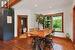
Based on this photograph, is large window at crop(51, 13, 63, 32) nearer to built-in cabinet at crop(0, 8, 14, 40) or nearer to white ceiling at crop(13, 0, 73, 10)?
white ceiling at crop(13, 0, 73, 10)

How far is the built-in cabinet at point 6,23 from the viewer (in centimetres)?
879

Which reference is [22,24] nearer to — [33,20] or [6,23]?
[33,20]

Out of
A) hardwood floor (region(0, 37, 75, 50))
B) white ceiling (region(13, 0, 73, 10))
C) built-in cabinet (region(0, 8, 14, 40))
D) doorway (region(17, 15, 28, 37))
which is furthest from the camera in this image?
doorway (region(17, 15, 28, 37))

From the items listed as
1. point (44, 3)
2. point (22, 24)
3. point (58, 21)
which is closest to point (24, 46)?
point (44, 3)

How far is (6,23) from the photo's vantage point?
890cm

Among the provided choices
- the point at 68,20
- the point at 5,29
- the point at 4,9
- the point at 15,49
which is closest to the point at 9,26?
the point at 5,29

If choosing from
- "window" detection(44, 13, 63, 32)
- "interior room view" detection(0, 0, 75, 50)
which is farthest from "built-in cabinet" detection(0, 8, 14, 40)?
"window" detection(44, 13, 63, 32)

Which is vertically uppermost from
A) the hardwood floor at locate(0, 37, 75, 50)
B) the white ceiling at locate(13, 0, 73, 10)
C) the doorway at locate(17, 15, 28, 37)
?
the white ceiling at locate(13, 0, 73, 10)

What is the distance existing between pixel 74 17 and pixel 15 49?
3.89 meters

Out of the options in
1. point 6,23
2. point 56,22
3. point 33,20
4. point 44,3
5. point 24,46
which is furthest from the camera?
point 33,20

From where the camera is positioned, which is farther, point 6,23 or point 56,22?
point 56,22

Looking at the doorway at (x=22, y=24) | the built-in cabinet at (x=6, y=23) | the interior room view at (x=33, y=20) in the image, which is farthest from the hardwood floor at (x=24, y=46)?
the doorway at (x=22, y=24)

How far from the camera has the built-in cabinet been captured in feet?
28.8

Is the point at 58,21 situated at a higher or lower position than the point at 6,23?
higher
